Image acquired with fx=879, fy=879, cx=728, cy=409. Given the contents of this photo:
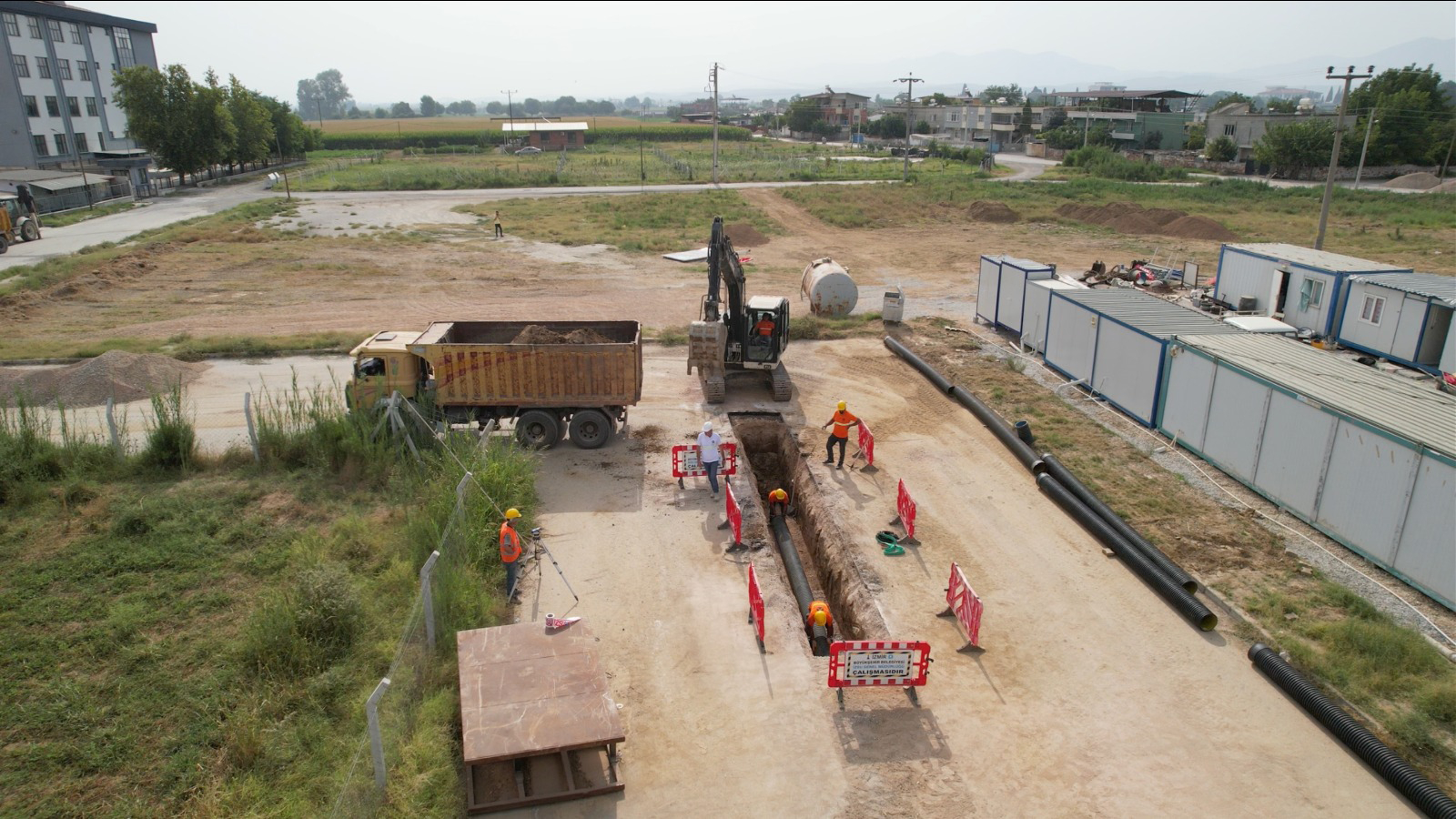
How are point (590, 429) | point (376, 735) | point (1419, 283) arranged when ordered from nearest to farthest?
point (376, 735), point (590, 429), point (1419, 283)

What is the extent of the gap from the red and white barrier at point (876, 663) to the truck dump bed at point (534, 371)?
31.9 ft

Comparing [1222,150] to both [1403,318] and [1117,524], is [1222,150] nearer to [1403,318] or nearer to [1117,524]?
[1403,318]

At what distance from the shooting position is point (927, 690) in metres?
12.0

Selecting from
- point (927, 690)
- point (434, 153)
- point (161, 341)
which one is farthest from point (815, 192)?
point (434, 153)

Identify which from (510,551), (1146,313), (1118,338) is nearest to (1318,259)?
(1146,313)

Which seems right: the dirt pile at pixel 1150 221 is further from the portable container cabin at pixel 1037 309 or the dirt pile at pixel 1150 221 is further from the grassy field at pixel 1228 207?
the portable container cabin at pixel 1037 309

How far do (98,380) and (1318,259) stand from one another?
3686cm

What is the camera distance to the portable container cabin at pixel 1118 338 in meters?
20.9

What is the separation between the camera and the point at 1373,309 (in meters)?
26.0

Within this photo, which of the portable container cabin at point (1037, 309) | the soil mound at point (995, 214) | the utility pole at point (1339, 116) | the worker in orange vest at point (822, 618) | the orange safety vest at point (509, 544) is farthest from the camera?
the soil mound at point (995, 214)

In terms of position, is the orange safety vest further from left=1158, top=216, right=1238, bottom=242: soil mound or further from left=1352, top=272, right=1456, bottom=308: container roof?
left=1158, top=216, right=1238, bottom=242: soil mound

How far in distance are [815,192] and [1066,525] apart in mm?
50321

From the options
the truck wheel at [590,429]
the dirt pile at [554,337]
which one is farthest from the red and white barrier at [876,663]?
the dirt pile at [554,337]

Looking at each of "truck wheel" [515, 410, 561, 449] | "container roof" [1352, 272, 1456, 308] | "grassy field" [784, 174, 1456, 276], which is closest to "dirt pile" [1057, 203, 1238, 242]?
"grassy field" [784, 174, 1456, 276]
